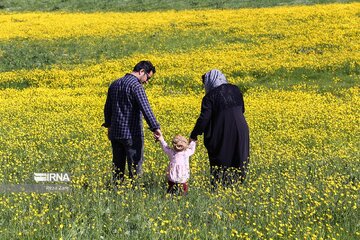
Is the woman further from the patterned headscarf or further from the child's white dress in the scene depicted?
the child's white dress

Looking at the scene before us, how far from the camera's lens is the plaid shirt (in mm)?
6672

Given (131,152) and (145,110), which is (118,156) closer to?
(131,152)

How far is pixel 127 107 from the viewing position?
6.79m

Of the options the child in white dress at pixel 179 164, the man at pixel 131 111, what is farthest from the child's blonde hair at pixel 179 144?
the man at pixel 131 111

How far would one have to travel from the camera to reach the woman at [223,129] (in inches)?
267

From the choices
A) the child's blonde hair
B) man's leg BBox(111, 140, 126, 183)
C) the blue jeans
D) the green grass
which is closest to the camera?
the child's blonde hair

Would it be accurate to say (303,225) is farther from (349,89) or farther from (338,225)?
(349,89)

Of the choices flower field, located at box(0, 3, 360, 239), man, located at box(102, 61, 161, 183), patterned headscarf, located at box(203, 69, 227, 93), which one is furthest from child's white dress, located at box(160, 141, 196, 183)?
patterned headscarf, located at box(203, 69, 227, 93)

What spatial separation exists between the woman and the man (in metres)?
0.73

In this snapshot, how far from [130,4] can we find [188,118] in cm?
2913

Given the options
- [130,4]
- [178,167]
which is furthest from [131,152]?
[130,4]

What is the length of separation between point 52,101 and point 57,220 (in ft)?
34.2

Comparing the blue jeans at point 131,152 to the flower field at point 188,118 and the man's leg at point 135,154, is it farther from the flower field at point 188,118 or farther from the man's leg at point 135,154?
the flower field at point 188,118

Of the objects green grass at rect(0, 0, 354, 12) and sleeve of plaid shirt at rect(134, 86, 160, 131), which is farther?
green grass at rect(0, 0, 354, 12)
